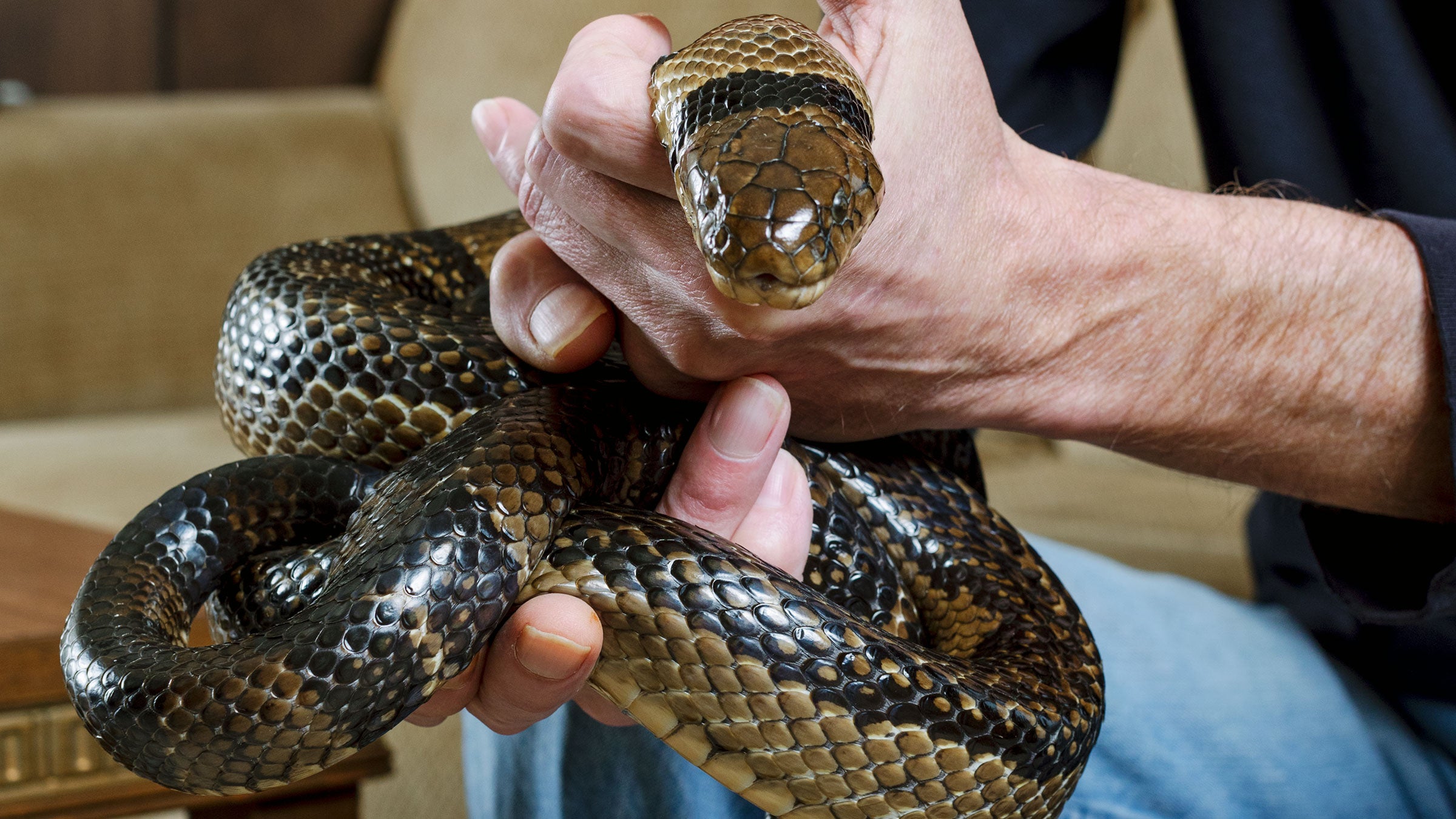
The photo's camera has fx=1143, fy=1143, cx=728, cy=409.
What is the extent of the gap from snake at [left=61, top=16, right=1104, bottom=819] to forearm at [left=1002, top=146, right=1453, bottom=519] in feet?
0.82

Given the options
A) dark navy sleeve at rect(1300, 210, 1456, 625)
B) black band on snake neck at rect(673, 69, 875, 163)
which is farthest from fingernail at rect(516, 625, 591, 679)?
dark navy sleeve at rect(1300, 210, 1456, 625)

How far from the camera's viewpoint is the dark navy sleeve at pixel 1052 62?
1.55 m

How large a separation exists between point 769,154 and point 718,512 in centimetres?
34

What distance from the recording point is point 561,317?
88 cm

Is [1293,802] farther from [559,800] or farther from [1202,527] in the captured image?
[1202,527]

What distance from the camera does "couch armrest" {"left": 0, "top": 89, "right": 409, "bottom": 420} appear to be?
3641 mm

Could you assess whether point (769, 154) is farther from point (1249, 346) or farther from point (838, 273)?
point (1249, 346)

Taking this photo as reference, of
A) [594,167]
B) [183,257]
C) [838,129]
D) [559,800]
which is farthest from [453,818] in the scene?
[183,257]

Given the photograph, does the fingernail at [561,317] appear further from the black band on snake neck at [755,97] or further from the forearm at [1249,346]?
the forearm at [1249,346]

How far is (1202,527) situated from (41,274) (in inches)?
137

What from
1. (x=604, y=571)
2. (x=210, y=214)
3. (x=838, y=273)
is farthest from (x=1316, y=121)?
(x=210, y=214)

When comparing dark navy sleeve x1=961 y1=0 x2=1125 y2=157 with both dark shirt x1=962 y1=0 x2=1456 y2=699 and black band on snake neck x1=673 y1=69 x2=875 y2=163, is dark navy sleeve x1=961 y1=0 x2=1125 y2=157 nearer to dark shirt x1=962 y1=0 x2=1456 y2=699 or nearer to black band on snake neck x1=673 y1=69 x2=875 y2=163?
dark shirt x1=962 y1=0 x2=1456 y2=699

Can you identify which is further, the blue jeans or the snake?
the blue jeans

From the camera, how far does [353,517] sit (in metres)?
0.77
